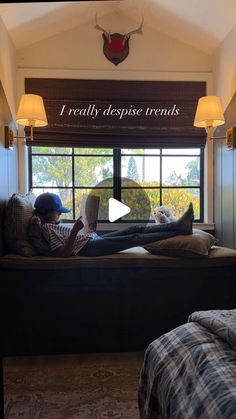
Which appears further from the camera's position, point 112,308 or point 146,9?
point 146,9

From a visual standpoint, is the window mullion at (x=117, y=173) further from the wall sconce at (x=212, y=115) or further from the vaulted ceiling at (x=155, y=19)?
the vaulted ceiling at (x=155, y=19)

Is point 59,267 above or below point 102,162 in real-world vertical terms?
below

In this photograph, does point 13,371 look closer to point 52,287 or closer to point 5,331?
point 5,331

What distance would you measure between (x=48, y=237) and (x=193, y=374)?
1.60m

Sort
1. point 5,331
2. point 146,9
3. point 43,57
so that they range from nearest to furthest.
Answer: point 5,331 < point 146,9 < point 43,57

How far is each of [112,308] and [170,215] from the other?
114 cm

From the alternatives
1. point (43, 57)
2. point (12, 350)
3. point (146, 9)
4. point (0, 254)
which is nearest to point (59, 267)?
point (0, 254)

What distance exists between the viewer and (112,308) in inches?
96.3

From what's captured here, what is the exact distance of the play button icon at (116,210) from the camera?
11.1 feet

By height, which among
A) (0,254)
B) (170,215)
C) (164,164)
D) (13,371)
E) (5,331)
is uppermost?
(164,164)

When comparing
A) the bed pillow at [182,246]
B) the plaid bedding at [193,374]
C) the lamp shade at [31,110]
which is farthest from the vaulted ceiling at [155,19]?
the plaid bedding at [193,374]

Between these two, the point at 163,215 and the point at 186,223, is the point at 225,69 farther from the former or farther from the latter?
the point at 186,223

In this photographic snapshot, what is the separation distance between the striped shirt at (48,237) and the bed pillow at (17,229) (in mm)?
40

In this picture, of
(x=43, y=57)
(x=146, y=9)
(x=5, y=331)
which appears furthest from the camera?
(x=43, y=57)
